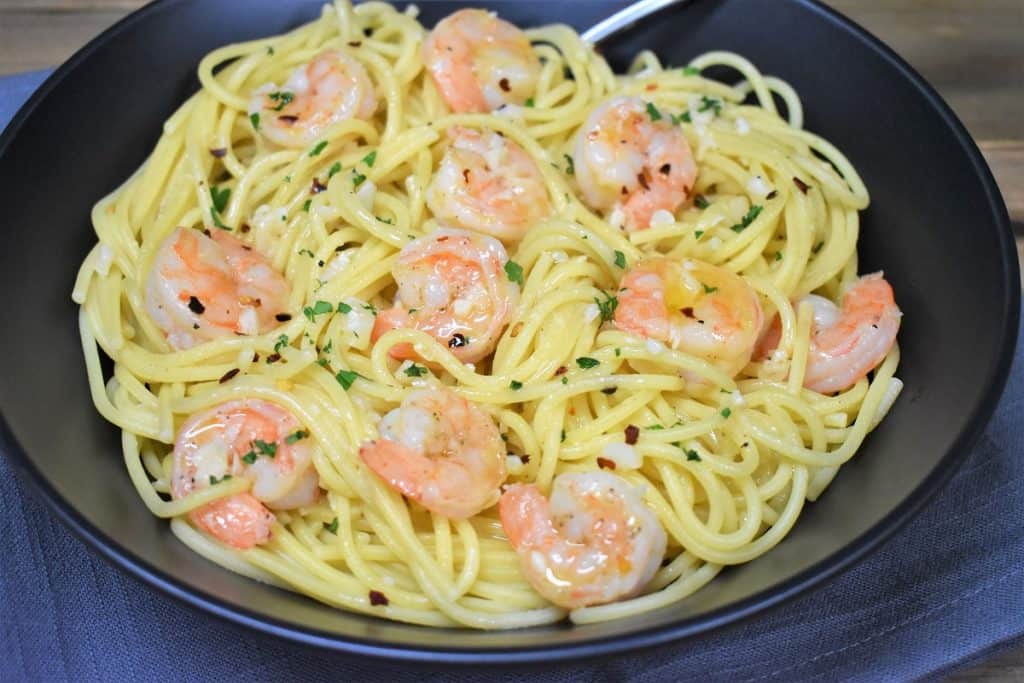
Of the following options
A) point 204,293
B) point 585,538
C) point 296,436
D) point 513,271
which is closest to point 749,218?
point 513,271

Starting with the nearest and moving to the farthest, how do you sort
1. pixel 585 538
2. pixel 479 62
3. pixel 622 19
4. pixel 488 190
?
pixel 585 538 → pixel 488 190 → pixel 479 62 → pixel 622 19

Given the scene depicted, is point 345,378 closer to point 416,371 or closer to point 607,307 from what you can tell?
point 416,371

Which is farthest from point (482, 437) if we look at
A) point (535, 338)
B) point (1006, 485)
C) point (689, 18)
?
point (689, 18)

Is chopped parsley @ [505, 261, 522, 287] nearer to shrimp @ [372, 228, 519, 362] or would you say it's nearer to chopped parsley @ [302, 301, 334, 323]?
shrimp @ [372, 228, 519, 362]

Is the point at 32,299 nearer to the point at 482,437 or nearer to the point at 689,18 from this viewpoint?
the point at 482,437

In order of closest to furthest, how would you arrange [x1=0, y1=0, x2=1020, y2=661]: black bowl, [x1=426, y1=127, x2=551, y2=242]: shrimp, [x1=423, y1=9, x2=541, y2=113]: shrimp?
[x1=0, y1=0, x2=1020, y2=661]: black bowl → [x1=426, y1=127, x2=551, y2=242]: shrimp → [x1=423, y1=9, x2=541, y2=113]: shrimp

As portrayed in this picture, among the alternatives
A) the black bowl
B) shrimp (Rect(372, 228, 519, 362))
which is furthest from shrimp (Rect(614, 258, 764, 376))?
the black bowl
